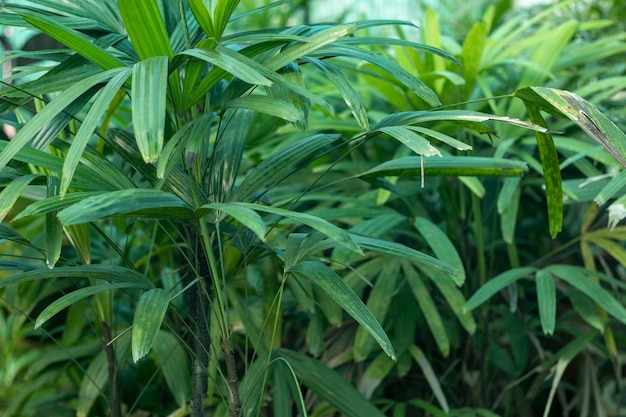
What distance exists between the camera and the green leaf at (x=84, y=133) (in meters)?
0.67

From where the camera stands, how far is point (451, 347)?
4.98 feet

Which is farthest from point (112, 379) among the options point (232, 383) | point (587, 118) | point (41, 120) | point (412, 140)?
point (587, 118)

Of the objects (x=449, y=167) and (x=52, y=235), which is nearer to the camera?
(x=52, y=235)

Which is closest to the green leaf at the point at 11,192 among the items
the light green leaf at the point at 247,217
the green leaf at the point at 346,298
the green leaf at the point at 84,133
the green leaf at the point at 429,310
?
the green leaf at the point at 84,133

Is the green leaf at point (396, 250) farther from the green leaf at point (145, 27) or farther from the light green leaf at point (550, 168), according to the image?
the green leaf at point (145, 27)

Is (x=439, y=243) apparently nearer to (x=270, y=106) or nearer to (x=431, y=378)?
(x=431, y=378)

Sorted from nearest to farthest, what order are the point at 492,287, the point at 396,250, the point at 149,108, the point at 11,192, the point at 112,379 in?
the point at 149,108 → the point at 11,192 → the point at 396,250 → the point at 112,379 → the point at 492,287

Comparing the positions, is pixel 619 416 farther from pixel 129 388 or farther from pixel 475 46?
pixel 129 388

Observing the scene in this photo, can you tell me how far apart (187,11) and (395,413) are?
80 centimetres

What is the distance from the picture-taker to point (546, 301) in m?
1.19

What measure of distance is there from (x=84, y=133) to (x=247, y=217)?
0.55 ft

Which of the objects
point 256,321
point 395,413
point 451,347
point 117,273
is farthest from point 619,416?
point 117,273

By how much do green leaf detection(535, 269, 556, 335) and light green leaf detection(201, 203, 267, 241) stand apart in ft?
2.05

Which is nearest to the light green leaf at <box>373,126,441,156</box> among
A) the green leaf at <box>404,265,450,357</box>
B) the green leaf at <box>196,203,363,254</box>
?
the green leaf at <box>196,203,363,254</box>
